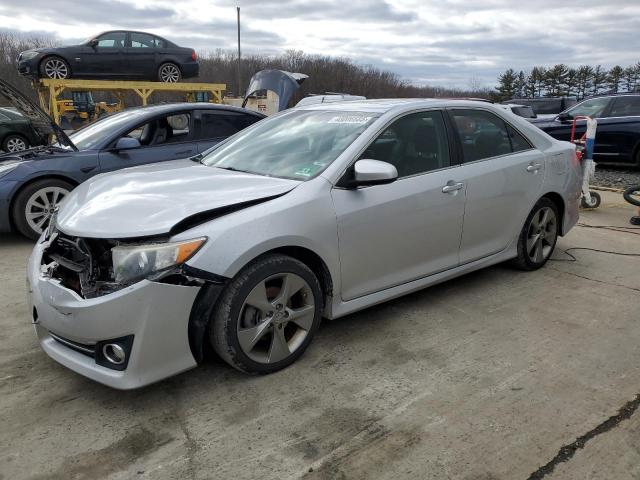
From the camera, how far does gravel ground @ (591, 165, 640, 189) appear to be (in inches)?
376

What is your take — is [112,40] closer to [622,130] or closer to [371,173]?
[622,130]

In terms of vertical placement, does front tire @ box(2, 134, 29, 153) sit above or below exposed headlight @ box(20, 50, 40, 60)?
below

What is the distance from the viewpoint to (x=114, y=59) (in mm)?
14328

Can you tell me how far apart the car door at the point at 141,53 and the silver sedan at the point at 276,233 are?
12.1 m

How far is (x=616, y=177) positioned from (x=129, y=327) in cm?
1050

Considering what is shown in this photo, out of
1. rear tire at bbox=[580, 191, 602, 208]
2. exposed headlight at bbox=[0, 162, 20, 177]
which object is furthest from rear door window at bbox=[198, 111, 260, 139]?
rear tire at bbox=[580, 191, 602, 208]

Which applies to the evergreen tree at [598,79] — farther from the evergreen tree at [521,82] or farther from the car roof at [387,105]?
the car roof at [387,105]

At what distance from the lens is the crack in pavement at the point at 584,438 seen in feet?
7.18

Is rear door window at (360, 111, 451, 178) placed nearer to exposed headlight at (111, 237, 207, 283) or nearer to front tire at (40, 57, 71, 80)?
exposed headlight at (111, 237, 207, 283)

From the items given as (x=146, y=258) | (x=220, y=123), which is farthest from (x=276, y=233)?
(x=220, y=123)

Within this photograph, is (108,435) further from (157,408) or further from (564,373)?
(564,373)

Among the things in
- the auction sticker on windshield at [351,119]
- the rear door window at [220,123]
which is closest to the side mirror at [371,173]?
the auction sticker on windshield at [351,119]

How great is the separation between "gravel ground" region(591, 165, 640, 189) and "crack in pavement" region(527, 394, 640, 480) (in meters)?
7.77

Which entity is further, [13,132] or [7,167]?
[13,132]
